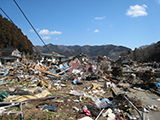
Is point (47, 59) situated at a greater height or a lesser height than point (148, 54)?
lesser

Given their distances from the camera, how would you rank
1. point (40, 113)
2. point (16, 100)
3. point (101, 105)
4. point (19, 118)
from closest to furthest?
point (19, 118)
point (40, 113)
point (16, 100)
point (101, 105)

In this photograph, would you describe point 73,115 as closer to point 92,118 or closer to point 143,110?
point 92,118

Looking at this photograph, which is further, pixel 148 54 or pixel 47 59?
pixel 148 54

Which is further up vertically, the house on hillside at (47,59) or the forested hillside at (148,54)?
the forested hillside at (148,54)

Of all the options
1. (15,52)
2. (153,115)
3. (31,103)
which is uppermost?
(15,52)

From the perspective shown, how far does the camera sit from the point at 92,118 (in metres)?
3.40

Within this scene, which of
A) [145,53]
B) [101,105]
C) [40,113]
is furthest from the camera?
[145,53]

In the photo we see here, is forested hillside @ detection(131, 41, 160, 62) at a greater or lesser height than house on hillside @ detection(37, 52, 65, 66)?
greater

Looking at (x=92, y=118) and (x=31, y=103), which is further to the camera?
(x=31, y=103)

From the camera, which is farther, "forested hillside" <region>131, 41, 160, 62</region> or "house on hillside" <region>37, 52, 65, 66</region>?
"forested hillside" <region>131, 41, 160, 62</region>

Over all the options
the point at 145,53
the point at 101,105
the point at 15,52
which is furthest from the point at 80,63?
the point at 145,53

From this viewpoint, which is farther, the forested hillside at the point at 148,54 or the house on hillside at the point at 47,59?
the forested hillside at the point at 148,54

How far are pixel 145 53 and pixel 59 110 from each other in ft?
106

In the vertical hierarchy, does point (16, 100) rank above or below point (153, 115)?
above
